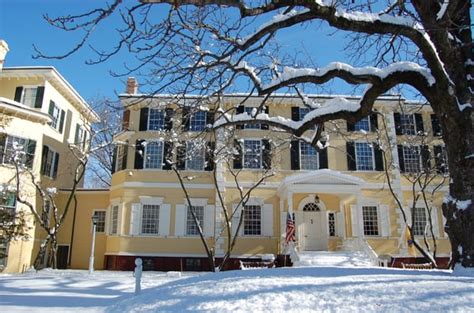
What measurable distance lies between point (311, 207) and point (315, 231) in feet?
4.32

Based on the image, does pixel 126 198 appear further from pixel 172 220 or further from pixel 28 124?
pixel 28 124

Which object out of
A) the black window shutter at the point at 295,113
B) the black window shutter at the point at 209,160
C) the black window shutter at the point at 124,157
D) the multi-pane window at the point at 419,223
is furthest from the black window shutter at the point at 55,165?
the multi-pane window at the point at 419,223

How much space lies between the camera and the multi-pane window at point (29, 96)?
76.3 feet

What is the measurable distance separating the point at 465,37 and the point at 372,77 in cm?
198

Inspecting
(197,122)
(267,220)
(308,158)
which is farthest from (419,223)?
(197,122)

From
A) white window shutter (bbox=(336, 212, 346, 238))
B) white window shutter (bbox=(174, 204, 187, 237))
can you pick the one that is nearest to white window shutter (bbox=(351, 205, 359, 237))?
white window shutter (bbox=(336, 212, 346, 238))

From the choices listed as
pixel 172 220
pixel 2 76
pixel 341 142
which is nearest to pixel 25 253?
pixel 172 220

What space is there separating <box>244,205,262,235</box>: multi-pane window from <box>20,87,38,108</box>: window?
44.3ft

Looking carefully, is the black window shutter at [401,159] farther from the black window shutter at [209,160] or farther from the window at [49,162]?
the window at [49,162]

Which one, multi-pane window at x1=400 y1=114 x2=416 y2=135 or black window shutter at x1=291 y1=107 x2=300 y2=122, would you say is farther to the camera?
multi-pane window at x1=400 y1=114 x2=416 y2=135

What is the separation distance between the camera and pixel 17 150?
19484 millimetres

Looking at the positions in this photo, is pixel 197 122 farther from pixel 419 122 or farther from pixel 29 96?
pixel 419 122

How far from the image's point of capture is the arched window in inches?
872

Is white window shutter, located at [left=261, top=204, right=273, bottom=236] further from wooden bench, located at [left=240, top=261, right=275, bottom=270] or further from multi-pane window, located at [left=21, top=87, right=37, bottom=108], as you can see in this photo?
multi-pane window, located at [left=21, top=87, right=37, bottom=108]
